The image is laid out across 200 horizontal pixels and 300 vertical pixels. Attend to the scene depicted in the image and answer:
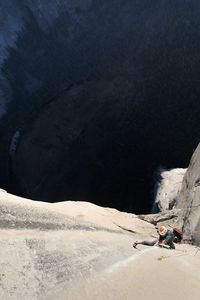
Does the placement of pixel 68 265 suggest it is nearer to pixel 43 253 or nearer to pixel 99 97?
pixel 43 253

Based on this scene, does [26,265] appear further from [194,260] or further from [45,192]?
[45,192]

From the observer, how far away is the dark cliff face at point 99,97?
8.19m

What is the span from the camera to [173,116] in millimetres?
8344

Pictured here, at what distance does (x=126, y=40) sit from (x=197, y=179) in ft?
23.3

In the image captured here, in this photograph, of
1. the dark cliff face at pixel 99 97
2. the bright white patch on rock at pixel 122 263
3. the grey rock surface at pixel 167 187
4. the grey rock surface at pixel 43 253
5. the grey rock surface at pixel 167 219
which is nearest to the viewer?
the grey rock surface at pixel 43 253

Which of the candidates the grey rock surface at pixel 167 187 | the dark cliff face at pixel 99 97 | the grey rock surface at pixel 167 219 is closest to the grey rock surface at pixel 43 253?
the grey rock surface at pixel 167 219

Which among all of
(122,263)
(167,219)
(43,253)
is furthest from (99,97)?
(43,253)

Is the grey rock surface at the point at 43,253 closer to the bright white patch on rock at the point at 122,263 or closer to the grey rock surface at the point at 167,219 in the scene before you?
the bright white patch on rock at the point at 122,263

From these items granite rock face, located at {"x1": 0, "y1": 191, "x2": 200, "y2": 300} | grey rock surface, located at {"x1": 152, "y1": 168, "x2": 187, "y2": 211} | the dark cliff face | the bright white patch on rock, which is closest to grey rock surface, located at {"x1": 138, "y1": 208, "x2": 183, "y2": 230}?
grey rock surface, located at {"x1": 152, "y1": 168, "x2": 187, "y2": 211}

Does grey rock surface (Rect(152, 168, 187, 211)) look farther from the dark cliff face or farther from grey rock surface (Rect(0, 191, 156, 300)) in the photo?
grey rock surface (Rect(0, 191, 156, 300))

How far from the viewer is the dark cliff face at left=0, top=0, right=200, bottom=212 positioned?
819cm

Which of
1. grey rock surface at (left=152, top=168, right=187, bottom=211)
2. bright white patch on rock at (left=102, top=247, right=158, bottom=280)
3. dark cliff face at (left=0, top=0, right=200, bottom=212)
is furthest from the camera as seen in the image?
dark cliff face at (left=0, top=0, right=200, bottom=212)

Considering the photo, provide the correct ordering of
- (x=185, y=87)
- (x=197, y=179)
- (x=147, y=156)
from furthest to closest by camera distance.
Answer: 1. (x=147, y=156)
2. (x=185, y=87)
3. (x=197, y=179)

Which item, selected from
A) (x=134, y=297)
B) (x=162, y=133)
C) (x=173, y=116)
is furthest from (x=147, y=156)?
(x=134, y=297)
